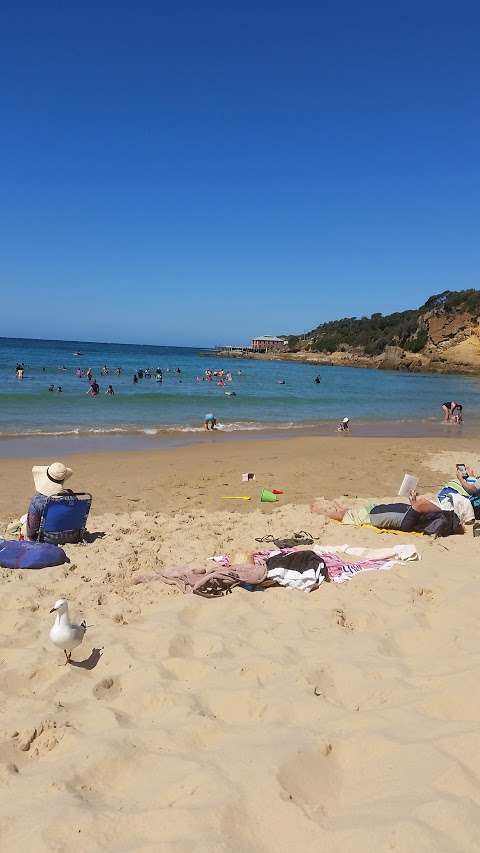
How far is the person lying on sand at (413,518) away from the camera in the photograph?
6.64 m

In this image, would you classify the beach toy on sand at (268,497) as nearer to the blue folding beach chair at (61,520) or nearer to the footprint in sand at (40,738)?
the blue folding beach chair at (61,520)

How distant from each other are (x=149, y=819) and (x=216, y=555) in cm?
→ 373

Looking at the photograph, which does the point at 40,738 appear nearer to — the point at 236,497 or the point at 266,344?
the point at 236,497

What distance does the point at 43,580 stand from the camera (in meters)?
5.16

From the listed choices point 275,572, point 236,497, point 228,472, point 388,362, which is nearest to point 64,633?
point 275,572

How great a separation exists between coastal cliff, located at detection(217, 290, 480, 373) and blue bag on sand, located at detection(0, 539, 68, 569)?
6276 centimetres

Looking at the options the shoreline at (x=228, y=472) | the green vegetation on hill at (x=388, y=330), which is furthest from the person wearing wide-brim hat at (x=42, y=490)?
the green vegetation on hill at (x=388, y=330)

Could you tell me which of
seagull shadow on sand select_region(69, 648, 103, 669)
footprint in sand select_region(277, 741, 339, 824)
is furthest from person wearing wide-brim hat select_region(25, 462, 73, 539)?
footprint in sand select_region(277, 741, 339, 824)

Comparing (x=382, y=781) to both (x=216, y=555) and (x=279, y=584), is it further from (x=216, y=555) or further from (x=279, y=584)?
(x=216, y=555)

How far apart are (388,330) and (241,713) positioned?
8985 cm

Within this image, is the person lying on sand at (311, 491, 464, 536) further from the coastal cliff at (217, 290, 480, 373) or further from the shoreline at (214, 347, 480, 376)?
the coastal cliff at (217, 290, 480, 373)

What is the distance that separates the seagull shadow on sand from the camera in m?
3.62

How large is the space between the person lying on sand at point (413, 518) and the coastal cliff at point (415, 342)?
59833 millimetres

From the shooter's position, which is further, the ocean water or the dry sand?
the ocean water
